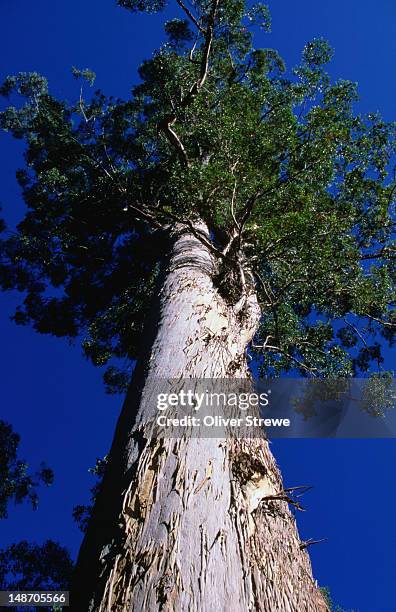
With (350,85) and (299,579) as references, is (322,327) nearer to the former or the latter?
(350,85)

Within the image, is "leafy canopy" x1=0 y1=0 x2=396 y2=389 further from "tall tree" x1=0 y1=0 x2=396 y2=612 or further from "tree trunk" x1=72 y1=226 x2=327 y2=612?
"tree trunk" x1=72 y1=226 x2=327 y2=612

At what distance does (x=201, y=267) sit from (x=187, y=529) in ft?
9.89

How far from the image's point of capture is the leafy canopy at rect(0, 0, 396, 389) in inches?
234

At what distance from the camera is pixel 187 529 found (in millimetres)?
1703

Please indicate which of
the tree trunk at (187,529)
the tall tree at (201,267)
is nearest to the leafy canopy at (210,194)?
the tall tree at (201,267)

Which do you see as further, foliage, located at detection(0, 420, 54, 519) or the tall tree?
foliage, located at detection(0, 420, 54, 519)

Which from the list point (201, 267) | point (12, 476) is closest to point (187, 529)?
point (201, 267)

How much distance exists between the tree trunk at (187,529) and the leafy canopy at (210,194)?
3.07 meters

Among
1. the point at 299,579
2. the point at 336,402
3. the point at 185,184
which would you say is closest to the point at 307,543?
the point at 299,579

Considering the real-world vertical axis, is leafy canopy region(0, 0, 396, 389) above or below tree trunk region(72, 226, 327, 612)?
above

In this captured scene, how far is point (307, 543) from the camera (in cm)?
228

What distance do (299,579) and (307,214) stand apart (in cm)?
410

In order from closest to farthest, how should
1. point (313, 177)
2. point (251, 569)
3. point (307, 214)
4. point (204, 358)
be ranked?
point (251, 569) < point (204, 358) < point (307, 214) < point (313, 177)

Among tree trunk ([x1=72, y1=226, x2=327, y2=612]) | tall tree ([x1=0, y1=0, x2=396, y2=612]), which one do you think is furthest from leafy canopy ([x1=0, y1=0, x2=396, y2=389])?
tree trunk ([x1=72, y1=226, x2=327, y2=612])
